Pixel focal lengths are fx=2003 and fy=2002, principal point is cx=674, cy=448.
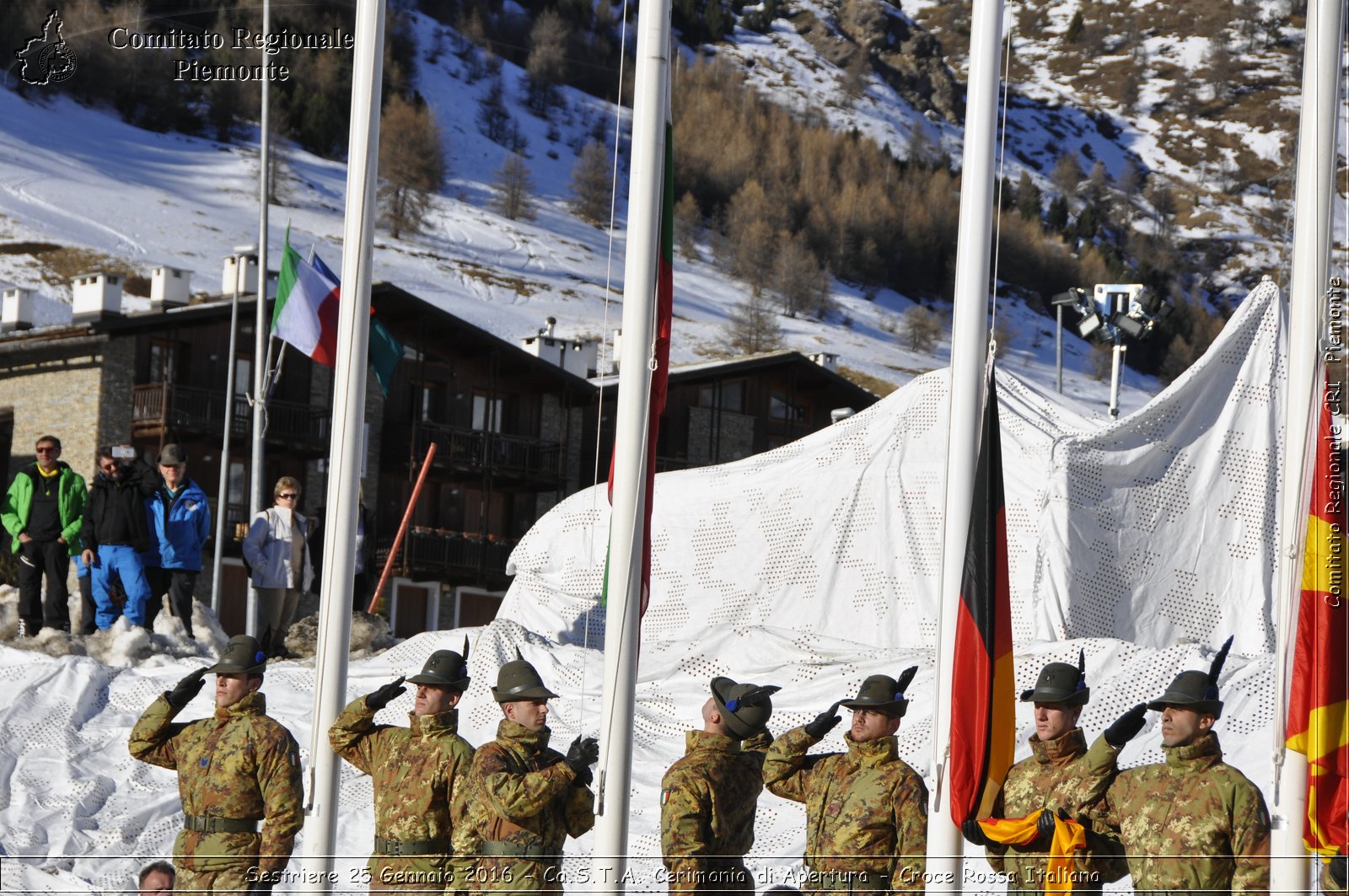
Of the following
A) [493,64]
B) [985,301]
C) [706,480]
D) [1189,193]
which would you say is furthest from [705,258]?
[985,301]

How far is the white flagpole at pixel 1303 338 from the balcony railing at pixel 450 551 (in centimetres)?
3228

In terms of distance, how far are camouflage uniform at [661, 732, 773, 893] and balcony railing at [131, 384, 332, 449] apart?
3033cm

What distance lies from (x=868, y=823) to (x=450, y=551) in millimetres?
32928

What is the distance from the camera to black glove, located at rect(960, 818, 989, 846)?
7281mm

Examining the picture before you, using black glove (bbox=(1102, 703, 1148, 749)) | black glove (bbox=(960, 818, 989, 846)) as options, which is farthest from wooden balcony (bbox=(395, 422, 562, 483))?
black glove (bbox=(1102, 703, 1148, 749))

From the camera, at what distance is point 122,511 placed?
47.4 feet

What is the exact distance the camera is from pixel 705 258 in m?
116

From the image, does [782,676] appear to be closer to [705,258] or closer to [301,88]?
[301,88]

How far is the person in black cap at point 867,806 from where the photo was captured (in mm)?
7648

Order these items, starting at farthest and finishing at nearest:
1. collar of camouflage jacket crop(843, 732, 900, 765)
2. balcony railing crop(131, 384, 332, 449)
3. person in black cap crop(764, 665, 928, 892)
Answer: balcony railing crop(131, 384, 332, 449) → collar of camouflage jacket crop(843, 732, 900, 765) → person in black cap crop(764, 665, 928, 892)

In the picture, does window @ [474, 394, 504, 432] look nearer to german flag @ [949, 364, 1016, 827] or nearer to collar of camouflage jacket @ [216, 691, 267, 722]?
collar of camouflage jacket @ [216, 691, 267, 722]

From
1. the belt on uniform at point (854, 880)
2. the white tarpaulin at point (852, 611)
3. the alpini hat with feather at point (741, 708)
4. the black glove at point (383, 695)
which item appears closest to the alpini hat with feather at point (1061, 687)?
the belt on uniform at point (854, 880)

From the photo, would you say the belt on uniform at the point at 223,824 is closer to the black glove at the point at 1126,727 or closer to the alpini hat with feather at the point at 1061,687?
the alpini hat with feather at the point at 1061,687

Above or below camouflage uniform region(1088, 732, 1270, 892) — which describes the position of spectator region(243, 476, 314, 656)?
above
